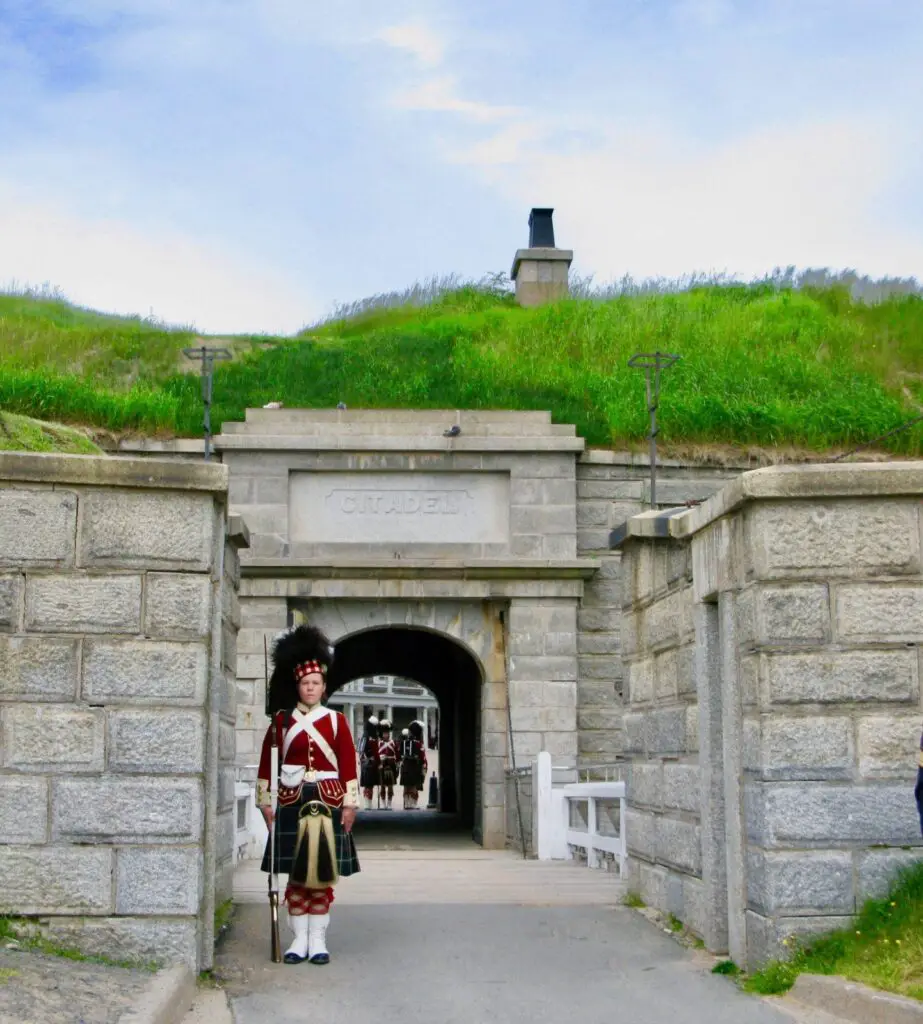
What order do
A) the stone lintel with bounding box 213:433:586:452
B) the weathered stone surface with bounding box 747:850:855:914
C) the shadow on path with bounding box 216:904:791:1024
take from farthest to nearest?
the stone lintel with bounding box 213:433:586:452, the weathered stone surface with bounding box 747:850:855:914, the shadow on path with bounding box 216:904:791:1024

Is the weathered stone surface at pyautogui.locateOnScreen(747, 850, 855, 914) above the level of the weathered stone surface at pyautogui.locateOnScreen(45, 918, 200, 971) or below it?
above

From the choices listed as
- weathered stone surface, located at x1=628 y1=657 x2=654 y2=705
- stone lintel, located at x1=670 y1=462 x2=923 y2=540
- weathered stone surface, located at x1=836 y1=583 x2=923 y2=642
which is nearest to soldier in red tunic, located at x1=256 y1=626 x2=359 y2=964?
weathered stone surface, located at x1=628 y1=657 x2=654 y2=705

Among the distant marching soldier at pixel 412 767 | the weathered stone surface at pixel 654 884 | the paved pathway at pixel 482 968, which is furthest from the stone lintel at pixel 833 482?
the distant marching soldier at pixel 412 767

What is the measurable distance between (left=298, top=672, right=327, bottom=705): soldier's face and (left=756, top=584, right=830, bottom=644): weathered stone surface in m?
2.34

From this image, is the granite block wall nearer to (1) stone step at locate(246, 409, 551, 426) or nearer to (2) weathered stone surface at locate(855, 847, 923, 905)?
(2) weathered stone surface at locate(855, 847, 923, 905)

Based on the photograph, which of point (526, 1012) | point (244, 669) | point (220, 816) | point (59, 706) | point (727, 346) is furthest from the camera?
point (727, 346)

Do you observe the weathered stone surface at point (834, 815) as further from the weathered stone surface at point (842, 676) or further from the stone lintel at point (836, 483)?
the stone lintel at point (836, 483)

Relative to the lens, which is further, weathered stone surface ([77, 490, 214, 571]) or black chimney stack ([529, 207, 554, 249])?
black chimney stack ([529, 207, 554, 249])

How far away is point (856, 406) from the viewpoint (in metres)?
19.9

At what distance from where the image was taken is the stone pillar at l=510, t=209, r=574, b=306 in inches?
956

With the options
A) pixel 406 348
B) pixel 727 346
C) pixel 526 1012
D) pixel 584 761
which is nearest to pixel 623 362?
pixel 727 346

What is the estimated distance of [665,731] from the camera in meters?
8.95

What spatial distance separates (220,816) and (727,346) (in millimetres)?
15180

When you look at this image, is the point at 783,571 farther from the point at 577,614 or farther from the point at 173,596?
the point at 577,614
